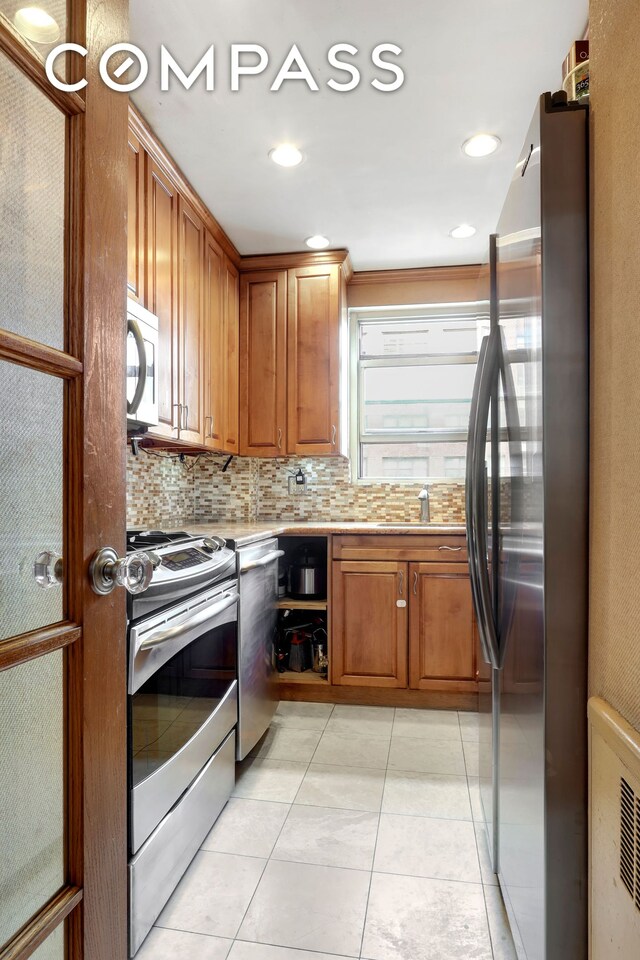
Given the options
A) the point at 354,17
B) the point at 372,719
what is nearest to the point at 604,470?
the point at 354,17

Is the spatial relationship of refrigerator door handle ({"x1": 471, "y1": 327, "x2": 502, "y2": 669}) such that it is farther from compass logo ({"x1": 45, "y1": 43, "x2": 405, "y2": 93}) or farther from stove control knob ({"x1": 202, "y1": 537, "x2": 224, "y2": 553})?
compass logo ({"x1": 45, "y1": 43, "x2": 405, "y2": 93})

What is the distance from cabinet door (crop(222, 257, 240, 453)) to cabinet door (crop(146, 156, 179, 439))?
2.26 ft

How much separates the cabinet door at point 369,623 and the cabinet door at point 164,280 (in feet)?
4.04

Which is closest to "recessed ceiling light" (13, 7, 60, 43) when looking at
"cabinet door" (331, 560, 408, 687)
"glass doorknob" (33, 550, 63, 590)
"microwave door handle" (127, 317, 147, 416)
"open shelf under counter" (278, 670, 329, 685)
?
"glass doorknob" (33, 550, 63, 590)

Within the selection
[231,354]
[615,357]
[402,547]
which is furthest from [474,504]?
[231,354]

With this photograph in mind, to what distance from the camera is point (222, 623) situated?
1.96 m

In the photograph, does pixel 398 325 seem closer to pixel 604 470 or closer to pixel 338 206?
pixel 338 206

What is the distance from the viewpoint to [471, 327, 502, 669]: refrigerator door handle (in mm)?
1440

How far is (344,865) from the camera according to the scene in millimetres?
1680

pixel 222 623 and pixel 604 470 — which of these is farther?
pixel 222 623

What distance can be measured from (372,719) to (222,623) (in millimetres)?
1266

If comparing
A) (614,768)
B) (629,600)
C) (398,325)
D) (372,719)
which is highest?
(398,325)

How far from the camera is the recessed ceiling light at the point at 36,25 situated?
69cm

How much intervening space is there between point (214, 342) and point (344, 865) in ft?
7.80
